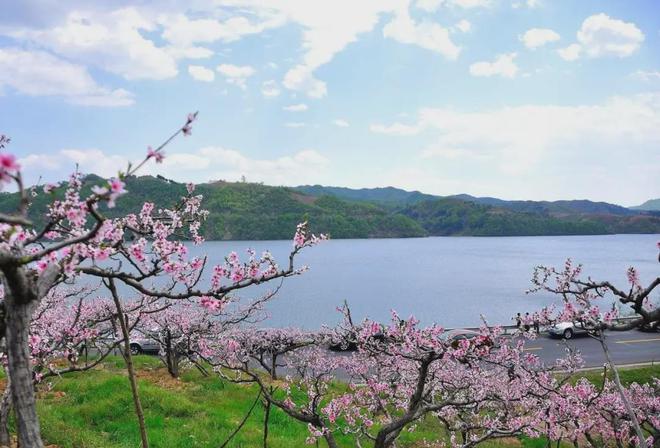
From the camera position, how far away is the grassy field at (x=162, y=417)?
33.9 feet

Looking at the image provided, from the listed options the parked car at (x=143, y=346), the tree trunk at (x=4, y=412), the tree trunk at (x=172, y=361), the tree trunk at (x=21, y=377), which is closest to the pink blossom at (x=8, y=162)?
the tree trunk at (x=21, y=377)

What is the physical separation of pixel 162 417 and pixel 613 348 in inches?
991

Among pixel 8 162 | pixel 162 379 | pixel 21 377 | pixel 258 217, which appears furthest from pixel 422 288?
pixel 258 217

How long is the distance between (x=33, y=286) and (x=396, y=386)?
11.6 meters

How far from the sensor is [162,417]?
486 inches

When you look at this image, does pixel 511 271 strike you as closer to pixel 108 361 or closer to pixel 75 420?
pixel 108 361

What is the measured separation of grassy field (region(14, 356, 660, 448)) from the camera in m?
10.3

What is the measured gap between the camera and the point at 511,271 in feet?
311

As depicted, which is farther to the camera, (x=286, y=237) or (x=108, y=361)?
(x=286, y=237)

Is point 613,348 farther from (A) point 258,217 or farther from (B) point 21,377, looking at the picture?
(A) point 258,217

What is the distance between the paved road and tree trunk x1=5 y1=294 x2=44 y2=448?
24.5m

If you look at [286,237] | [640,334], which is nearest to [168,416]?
[640,334]

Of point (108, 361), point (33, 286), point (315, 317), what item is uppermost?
point (33, 286)

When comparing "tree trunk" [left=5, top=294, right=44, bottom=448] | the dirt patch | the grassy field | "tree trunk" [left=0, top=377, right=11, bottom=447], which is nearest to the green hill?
the dirt patch
